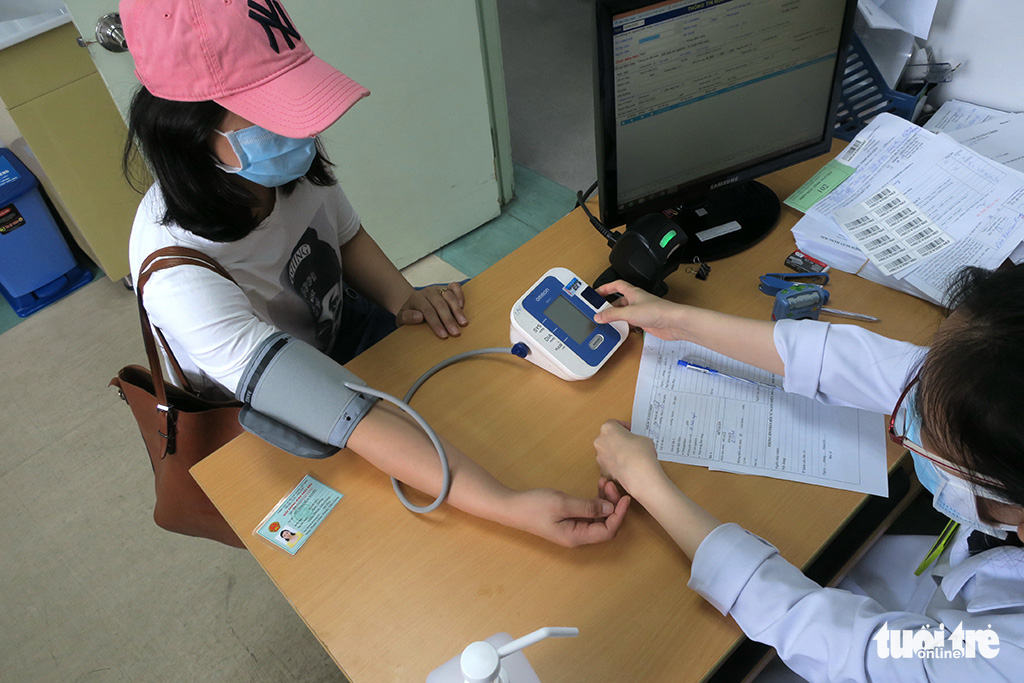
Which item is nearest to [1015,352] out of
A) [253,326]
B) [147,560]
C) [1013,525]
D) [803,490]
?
[1013,525]

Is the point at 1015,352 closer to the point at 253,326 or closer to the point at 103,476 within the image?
the point at 253,326

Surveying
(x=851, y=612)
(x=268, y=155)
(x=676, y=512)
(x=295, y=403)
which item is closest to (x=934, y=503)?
(x=851, y=612)

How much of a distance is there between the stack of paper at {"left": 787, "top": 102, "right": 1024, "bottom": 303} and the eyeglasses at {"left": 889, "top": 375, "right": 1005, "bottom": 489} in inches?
13.0

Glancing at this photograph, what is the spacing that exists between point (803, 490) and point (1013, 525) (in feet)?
0.75

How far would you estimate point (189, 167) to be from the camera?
2.95 ft

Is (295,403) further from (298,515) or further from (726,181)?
(726,181)

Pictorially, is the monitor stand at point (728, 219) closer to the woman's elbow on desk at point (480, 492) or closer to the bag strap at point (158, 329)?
the woman's elbow on desk at point (480, 492)

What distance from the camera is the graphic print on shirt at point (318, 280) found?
113 cm

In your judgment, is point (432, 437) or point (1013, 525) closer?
point (1013, 525)

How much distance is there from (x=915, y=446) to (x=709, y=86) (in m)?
0.61

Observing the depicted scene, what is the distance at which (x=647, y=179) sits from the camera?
110 cm

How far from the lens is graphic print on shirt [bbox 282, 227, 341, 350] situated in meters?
1.13

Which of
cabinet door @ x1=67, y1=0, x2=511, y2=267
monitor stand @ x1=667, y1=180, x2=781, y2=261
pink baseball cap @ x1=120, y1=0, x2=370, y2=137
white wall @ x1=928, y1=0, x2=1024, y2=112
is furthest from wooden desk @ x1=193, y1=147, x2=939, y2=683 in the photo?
cabinet door @ x1=67, y1=0, x2=511, y2=267

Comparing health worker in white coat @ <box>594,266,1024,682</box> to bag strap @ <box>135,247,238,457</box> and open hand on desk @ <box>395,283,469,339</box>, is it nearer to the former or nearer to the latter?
open hand on desk @ <box>395,283,469,339</box>
